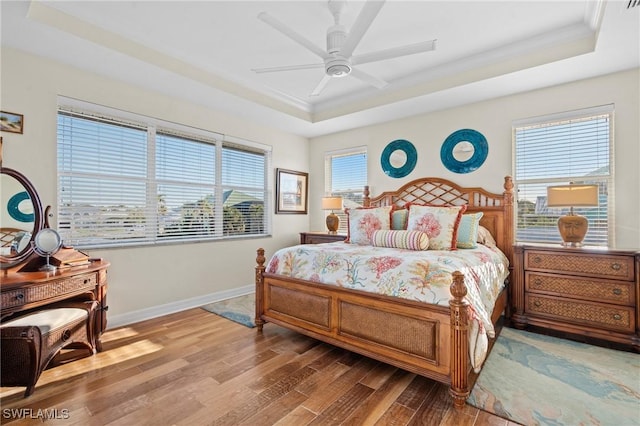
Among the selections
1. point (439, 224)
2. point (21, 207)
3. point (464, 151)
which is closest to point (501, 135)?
point (464, 151)

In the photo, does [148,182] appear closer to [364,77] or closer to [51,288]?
[51,288]

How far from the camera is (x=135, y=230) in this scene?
344 cm

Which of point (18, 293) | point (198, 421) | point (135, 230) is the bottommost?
point (198, 421)

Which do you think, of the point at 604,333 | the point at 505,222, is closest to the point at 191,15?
the point at 505,222

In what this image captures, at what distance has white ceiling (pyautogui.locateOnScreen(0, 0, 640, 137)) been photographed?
242 centimetres

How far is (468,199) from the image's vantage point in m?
3.90

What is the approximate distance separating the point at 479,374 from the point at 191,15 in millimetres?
3607

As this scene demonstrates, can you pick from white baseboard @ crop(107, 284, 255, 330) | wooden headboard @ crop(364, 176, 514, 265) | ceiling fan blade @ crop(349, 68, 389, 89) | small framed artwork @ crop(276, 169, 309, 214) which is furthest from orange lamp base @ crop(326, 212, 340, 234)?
ceiling fan blade @ crop(349, 68, 389, 89)

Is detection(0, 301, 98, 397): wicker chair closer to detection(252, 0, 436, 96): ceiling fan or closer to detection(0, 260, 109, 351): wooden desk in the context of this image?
detection(0, 260, 109, 351): wooden desk

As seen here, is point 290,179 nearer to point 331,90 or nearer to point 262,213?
point 262,213

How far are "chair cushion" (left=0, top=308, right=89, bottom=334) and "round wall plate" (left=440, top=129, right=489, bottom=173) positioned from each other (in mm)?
4201

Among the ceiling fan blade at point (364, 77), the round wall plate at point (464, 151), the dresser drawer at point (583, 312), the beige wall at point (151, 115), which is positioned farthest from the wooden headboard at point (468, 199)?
the beige wall at point (151, 115)

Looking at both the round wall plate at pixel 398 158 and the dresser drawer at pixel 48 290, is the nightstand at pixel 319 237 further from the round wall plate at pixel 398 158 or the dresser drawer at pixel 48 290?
the dresser drawer at pixel 48 290

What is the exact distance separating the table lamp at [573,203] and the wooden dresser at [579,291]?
17 cm
